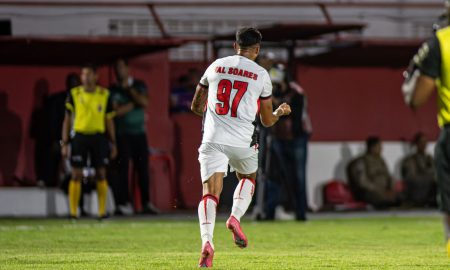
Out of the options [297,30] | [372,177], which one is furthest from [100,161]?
[372,177]

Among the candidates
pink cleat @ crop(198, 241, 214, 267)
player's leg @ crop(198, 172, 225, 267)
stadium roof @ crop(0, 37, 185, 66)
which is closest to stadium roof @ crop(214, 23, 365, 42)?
stadium roof @ crop(0, 37, 185, 66)

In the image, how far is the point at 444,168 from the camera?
820cm

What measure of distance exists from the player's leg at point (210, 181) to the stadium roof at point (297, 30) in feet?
30.9

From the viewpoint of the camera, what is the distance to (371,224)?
1877 cm

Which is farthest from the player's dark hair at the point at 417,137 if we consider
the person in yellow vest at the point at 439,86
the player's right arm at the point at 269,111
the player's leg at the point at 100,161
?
the person in yellow vest at the point at 439,86

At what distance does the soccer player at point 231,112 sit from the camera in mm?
10695

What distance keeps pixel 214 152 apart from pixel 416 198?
1389cm

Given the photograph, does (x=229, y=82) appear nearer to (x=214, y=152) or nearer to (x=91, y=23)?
(x=214, y=152)

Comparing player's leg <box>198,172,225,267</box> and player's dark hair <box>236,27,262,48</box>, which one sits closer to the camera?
player's leg <box>198,172,225,267</box>

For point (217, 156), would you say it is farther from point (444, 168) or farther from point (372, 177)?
point (372, 177)

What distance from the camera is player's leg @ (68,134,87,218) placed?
18625 mm

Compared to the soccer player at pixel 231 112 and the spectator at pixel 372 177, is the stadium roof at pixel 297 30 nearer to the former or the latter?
the spectator at pixel 372 177

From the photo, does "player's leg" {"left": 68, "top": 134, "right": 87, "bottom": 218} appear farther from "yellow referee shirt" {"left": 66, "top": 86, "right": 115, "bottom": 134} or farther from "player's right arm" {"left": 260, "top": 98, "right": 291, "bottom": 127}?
"player's right arm" {"left": 260, "top": 98, "right": 291, "bottom": 127}

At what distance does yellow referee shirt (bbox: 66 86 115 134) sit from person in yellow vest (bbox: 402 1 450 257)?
36.0ft
